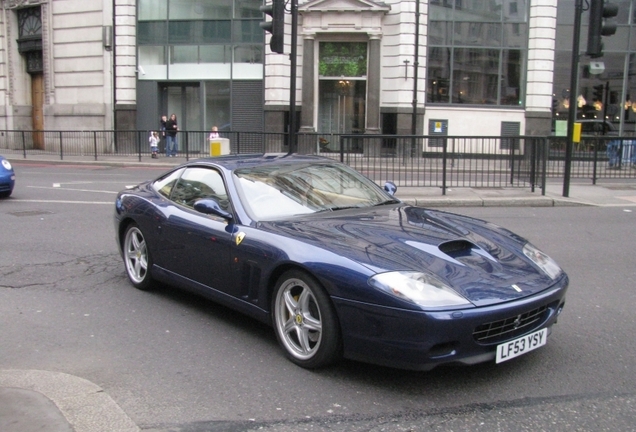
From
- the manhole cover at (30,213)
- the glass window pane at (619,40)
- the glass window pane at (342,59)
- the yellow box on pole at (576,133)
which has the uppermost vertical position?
the glass window pane at (619,40)

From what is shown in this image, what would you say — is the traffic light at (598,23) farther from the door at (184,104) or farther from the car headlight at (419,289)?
the door at (184,104)

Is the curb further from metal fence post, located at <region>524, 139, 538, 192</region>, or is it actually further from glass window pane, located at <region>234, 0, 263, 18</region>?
glass window pane, located at <region>234, 0, 263, 18</region>

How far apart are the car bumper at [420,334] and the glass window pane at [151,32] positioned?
80.9 feet

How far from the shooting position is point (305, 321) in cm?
442

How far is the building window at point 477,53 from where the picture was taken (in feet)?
79.3

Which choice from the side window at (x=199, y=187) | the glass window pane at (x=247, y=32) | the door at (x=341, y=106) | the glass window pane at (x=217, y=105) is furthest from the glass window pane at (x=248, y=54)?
the side window at (x=199, y=187)

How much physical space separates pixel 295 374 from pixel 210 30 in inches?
930

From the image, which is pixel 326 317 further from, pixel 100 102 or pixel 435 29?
pixel 100 102

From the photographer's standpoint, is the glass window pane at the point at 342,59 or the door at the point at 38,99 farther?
the door at the point at 38,99

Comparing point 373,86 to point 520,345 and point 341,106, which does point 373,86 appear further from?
point 520,345

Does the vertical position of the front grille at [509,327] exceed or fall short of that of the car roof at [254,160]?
it falls short

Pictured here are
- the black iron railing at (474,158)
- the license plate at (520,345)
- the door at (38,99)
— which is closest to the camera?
the license plate at (520,345)

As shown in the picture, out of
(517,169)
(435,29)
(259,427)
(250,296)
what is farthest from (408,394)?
(435,29)

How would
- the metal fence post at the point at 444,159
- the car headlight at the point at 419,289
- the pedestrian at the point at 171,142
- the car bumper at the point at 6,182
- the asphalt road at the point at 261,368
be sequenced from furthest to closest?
the pedestrian at the point at 171,142 → the metal fence post at the point at 444,159 → the car bumper at the point at 6,182 → the car headlight at the point at 419,289 → the asphalt road at the point at 261,368
